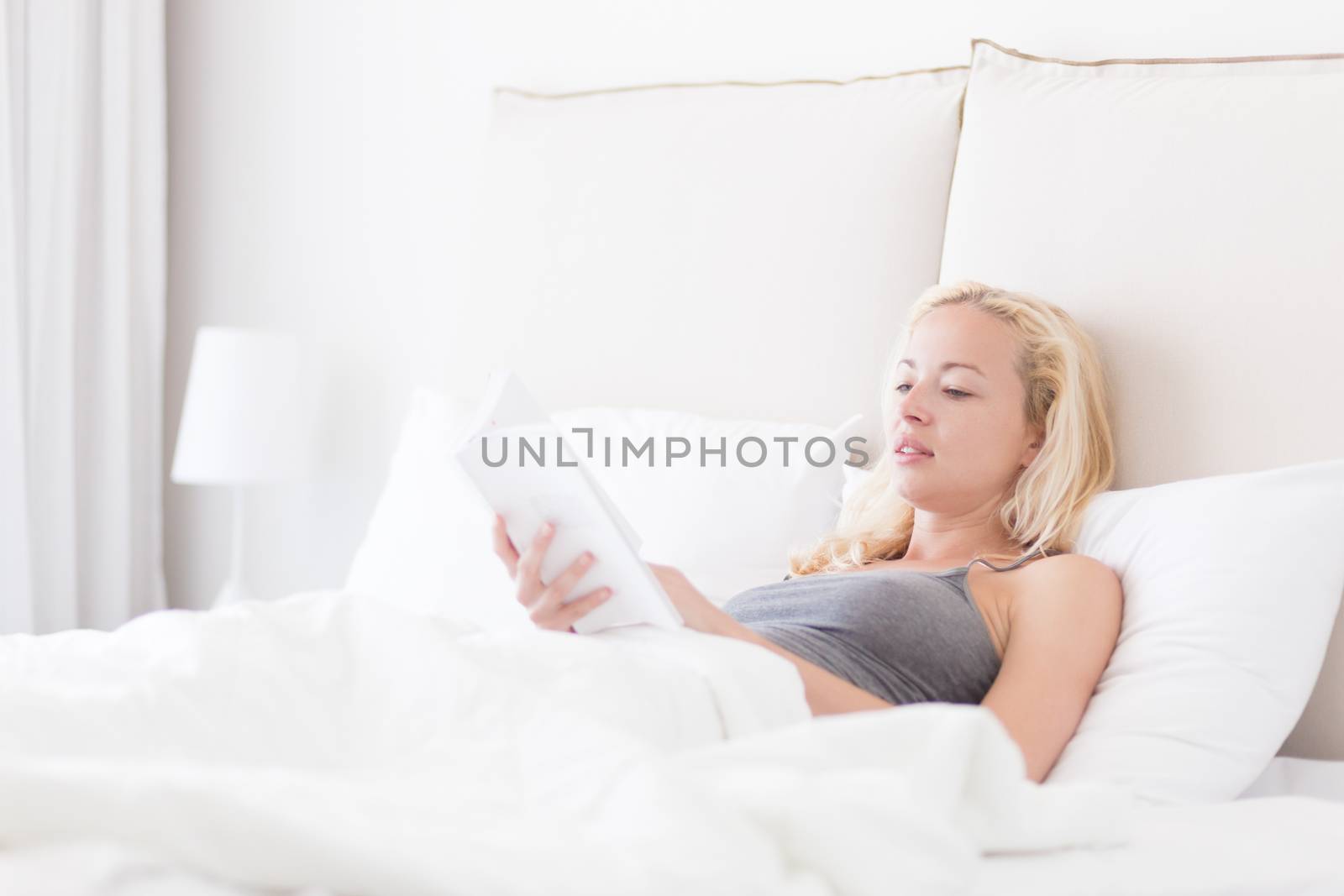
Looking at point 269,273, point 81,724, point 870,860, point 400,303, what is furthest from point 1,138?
point 870,860

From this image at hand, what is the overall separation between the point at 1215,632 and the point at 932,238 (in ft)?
2.83

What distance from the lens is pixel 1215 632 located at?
140 centimetres

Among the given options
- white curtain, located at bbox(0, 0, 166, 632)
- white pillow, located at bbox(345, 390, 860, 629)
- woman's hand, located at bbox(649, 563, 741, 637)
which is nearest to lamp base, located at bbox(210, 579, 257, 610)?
white curtain, located at bbox(0, 0, 166, 632)

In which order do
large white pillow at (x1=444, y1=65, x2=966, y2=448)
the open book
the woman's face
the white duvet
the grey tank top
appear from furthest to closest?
large white pillow at (x1=444, y1=65, x2=966, y2=448) → the woman's face → the grey tank top → the open book → the white duvet

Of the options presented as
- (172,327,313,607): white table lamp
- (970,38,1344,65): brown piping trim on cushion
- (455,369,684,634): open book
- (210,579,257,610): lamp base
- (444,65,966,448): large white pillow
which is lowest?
(210,579,257,610): lamp base

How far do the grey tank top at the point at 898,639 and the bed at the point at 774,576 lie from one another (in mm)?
156

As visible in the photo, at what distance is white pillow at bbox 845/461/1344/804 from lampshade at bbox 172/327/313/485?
1920 millimetres

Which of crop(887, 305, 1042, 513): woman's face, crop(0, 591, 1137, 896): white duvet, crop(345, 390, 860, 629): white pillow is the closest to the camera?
crop(0, 591, 1137, 896): white duvet

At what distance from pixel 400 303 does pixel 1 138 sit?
970 millimetres

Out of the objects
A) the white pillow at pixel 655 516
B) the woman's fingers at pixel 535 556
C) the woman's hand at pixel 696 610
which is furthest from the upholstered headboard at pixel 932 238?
the woman's fingers at pixel 535 556

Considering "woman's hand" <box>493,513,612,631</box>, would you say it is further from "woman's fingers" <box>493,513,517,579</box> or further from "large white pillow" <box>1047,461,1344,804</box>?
"large white pillow" <box>1047,461,1344,804</box>

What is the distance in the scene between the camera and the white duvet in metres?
0.75

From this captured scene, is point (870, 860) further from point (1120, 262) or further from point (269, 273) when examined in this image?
point (269, 273)

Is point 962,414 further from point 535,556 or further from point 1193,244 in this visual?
point 535,556
